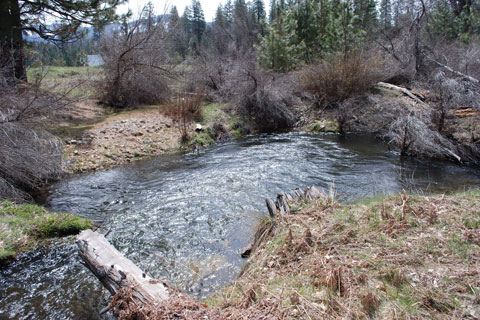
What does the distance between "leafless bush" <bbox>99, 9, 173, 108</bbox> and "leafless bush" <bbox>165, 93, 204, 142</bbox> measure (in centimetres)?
187

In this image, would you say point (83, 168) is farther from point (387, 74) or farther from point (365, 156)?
point (387, 74)

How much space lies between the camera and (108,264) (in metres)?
3.25

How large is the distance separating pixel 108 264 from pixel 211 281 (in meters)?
1.30

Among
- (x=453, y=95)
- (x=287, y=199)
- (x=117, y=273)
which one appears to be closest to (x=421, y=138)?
(x=453, y=95)

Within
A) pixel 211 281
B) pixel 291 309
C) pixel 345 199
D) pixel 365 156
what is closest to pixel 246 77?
pixel 365 156

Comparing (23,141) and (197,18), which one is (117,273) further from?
(197,18)

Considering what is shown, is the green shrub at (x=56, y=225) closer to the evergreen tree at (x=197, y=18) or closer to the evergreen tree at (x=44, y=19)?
the evergreen tree at (x=44, y=19)

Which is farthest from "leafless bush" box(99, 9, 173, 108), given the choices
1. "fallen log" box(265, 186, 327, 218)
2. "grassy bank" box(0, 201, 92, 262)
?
"fallen log" box(265, 186, 327, 218)

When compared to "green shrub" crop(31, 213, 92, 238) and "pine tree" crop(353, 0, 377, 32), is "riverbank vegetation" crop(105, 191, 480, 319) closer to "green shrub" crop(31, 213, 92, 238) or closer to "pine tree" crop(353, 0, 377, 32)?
"green shrub" crop(31, 213, 92, 238)

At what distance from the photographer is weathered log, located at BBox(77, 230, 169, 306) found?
2.76 metres

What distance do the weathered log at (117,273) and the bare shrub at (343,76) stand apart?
12.4 metres

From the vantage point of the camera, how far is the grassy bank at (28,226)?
4.48m

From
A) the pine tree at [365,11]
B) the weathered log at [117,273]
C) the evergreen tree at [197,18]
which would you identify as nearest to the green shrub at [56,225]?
the weathered log at [117,273]

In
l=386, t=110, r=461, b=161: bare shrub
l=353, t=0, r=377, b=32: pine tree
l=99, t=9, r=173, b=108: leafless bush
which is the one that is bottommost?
l=386, t=110, r=461, b=161: bare shrub
